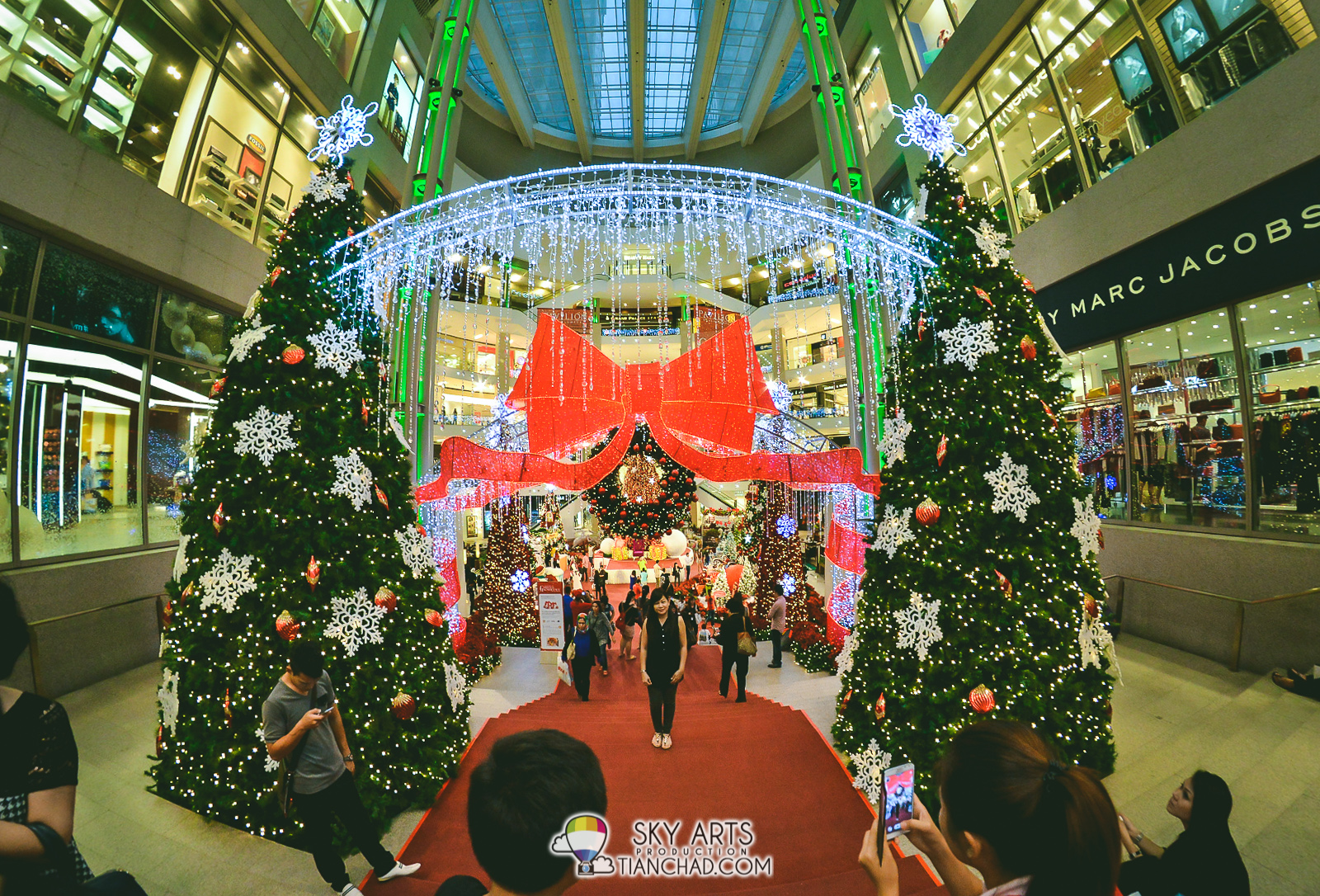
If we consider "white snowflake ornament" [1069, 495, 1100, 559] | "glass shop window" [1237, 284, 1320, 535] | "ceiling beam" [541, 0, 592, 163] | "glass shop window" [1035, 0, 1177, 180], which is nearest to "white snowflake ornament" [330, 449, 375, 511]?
"white snowflake ornament" [1069, 495, 1100, 559]

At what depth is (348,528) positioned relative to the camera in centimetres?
331

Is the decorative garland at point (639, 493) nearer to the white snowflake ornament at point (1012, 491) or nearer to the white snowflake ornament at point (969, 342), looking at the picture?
the white snowflake ornament at point (969, 342)

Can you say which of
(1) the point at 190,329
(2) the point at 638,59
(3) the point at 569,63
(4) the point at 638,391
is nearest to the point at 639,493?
(4) the point at 638,391

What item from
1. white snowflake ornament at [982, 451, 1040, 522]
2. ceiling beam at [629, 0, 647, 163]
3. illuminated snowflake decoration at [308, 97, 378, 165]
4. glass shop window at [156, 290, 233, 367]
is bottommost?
white snowflake ornament at [982, 451, 1040, 522]

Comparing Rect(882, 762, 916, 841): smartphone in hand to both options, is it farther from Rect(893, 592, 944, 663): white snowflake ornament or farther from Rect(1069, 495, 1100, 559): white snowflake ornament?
Rect(1069, 495, 1100, 559): white snowflake ornament

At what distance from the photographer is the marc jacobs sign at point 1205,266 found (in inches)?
195

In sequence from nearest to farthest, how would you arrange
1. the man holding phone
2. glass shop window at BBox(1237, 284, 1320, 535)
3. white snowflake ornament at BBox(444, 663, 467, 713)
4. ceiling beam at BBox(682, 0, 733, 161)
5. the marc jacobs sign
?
the man holding phone, white snowflake ornament at BBox(444, 663, 467, 713), the marc jacobs sign, glass shop window at BBox(1237, 284, 1320, 535), ceiling beam at BBox(682, 0, 733, 161)

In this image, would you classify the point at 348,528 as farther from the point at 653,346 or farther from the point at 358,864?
the point at 653,346

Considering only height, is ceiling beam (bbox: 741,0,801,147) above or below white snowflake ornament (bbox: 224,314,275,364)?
above

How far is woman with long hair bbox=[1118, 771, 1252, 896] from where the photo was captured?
6.14 ft

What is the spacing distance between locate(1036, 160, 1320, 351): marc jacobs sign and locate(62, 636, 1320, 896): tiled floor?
405cm

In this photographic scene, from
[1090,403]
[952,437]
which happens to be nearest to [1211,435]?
[1090,403]

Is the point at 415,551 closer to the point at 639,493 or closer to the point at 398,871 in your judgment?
the point at 398,871

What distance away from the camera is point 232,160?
8.13 metres
